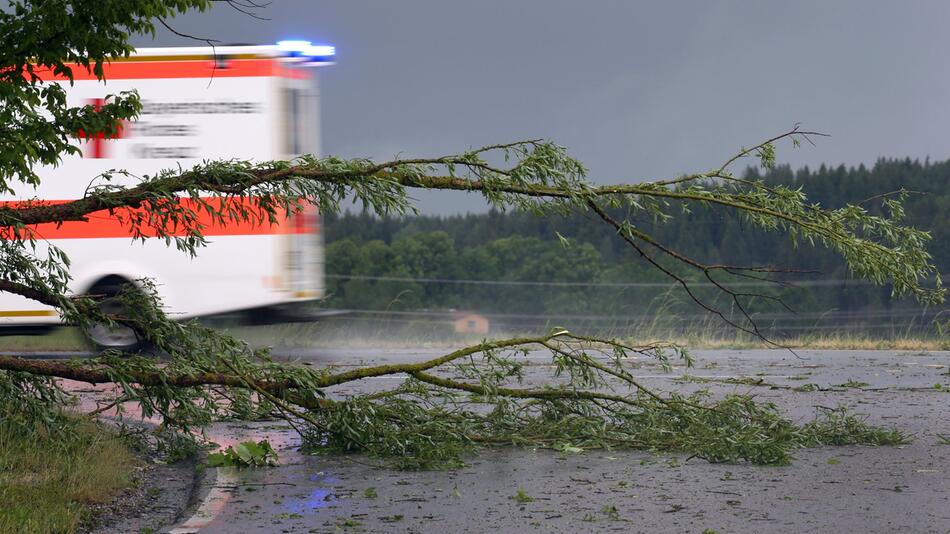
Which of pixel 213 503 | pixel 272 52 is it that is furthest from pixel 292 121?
pixel 213 503

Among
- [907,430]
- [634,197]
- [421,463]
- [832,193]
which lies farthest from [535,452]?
[832,193]

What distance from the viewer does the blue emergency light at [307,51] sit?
1396 cm

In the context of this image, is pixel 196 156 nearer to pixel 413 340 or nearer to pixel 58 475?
pixel 413 340

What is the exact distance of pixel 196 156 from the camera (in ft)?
45.4

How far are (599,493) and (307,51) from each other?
9489 millimetres

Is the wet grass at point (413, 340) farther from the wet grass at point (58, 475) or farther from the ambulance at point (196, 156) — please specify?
the wet grass at point (58, 475)

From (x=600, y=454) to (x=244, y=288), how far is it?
7.85m

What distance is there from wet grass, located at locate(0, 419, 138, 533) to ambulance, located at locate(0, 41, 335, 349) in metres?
6.57

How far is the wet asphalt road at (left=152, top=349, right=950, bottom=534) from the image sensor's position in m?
5.23

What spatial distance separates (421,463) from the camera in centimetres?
681

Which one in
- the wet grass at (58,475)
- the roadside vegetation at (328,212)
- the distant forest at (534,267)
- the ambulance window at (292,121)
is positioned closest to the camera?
the wet grass at (58,475)

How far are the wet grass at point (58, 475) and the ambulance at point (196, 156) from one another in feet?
21.5

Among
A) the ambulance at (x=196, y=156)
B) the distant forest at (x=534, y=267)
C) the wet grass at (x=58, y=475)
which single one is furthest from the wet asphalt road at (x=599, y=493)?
the distant forest at (x=534, y=267)

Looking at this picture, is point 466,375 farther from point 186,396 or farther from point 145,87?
point 145,87
